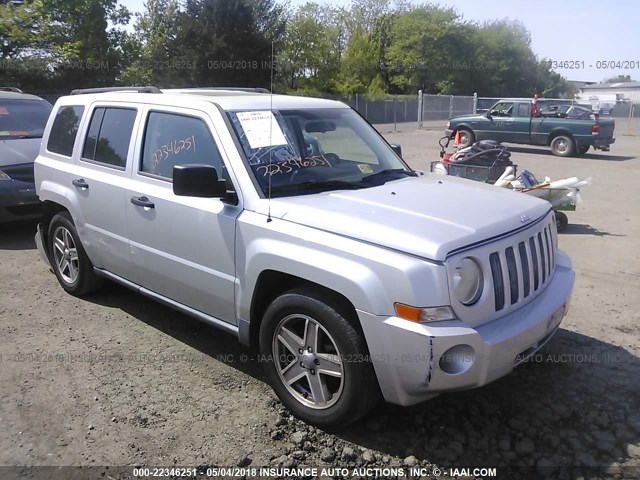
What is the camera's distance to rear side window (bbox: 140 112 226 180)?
3.95 m

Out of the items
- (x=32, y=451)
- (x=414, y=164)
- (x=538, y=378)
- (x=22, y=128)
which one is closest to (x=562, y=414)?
(x=538, y=378)

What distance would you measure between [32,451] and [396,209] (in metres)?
2.46

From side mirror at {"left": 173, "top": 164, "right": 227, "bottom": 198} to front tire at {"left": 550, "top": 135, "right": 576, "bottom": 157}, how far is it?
17.7m

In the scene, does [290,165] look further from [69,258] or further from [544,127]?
[544,127]

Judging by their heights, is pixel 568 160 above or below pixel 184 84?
below

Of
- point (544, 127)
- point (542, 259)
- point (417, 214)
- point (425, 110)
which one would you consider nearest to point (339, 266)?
point (417, 214)

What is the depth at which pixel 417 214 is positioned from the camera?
10.8ft

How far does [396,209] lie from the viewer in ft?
11.1

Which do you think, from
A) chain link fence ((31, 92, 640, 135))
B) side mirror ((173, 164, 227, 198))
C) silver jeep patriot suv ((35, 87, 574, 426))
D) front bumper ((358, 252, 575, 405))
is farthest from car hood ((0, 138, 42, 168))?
chain link fence ((31, 92, 640, 135))

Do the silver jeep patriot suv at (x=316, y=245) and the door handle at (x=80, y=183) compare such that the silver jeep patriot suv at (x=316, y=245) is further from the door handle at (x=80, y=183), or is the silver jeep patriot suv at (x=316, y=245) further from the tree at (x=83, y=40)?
the tree at (x=83, y=40)

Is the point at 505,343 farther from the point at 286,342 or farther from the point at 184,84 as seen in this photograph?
the point at 184,84

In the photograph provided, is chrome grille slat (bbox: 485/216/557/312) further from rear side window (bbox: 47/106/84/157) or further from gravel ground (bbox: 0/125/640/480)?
rear side window (bbox: 47/106/84/157)

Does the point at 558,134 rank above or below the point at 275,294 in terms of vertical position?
above

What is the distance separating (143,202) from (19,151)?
15.9 feet
